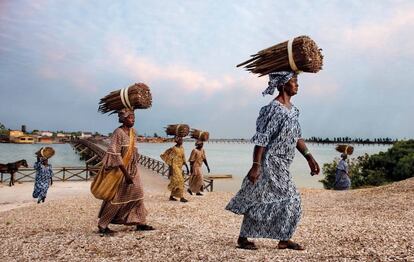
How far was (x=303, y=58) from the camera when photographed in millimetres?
4586

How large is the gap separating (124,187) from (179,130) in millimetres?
6564

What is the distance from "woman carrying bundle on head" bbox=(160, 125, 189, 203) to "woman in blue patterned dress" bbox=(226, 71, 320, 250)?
6941 millimetres

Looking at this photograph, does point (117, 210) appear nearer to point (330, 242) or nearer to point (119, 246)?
point (119, 246)

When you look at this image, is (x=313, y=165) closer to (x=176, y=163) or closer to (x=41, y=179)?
(x=176, y=163)

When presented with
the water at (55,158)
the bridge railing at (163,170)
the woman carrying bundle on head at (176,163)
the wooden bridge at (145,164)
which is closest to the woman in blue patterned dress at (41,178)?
the wooden bridge at (145,164)

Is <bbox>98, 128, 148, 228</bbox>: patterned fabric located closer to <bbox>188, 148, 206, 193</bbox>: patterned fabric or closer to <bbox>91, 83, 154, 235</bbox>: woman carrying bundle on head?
<bbox>91, 83, 154, 235</bbox>: woman carrying bundle on head

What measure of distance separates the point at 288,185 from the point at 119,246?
2.31 meters

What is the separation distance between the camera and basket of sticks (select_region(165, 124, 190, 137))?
12297mm

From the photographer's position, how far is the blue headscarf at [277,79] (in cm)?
472

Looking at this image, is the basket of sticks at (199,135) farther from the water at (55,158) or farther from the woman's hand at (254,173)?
the water at (55,158)

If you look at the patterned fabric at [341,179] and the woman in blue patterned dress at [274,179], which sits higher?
the woman in blue patterned dress at [274,179]

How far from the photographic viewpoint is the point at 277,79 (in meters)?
4.77

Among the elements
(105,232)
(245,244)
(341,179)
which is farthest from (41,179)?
(341,179)

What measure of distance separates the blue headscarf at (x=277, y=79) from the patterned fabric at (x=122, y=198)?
2.39 m
